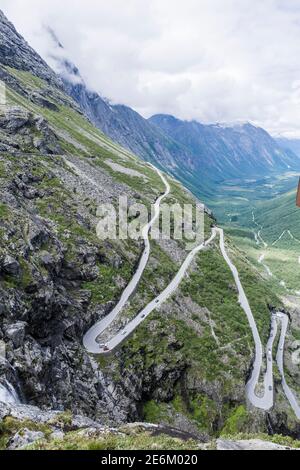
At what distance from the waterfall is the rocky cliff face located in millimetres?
428

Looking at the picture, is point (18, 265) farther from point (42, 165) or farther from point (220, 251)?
point (220, 251)

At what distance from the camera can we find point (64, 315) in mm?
72625

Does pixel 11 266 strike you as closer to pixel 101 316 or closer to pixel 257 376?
pixel 101 316

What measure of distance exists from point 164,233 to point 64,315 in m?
61.7

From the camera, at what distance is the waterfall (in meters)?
34.5

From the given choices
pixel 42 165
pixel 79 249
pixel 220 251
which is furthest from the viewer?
pixel 220 251

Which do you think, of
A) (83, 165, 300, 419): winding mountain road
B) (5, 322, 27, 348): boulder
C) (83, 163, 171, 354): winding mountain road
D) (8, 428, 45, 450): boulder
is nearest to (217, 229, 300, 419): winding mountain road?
(83, 165, 300, 419): winding mountain road

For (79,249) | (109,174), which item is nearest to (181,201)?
(109,174)

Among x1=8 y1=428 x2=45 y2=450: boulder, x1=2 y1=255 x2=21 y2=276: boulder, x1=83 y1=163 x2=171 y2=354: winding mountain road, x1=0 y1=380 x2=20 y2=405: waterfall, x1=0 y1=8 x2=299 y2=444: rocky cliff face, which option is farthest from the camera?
x1=83 y1=163 x2=171 y2=354: winding mountain road

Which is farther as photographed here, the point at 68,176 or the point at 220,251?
the point at 220,251

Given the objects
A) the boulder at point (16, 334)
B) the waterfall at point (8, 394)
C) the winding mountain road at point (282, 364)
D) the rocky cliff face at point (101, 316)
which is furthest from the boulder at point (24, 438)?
the winding mountain road at point (282, 364)

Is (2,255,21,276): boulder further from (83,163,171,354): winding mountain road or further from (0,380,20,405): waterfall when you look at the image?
(0,380,20,405): waterfall

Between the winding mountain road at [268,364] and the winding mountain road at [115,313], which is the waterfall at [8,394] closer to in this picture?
the winding mountain road at [115,313]

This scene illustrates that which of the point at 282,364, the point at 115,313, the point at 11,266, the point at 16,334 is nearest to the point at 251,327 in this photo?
the point at 282,364
